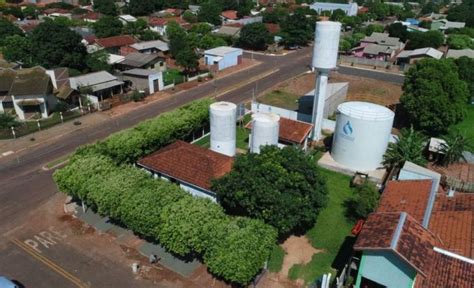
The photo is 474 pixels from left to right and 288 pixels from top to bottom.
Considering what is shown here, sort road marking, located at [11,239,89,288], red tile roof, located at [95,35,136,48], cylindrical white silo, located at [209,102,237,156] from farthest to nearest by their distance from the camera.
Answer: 1. red tile roof, located at [95,35,136,48]
2. cylindrical white silo, located at [209,102,237,156]
3. road marking, located at [11,239,89,288]

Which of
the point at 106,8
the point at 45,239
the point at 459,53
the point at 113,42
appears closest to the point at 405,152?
the point at 45,239

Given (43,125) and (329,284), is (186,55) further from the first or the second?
(329,284)

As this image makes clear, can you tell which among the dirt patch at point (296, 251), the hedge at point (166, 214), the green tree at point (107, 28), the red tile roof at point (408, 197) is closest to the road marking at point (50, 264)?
the hedge at point (166, 214)

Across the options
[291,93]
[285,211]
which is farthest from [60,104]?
[285,211]

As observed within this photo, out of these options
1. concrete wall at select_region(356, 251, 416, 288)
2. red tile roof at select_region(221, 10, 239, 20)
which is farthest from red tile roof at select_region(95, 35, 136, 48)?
concrete wall at select_region(356, 251, 416, 288)

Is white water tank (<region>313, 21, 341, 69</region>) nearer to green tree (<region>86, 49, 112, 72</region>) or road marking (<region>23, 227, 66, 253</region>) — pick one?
road marking (<region>23, 227, 66, 253</region>)
